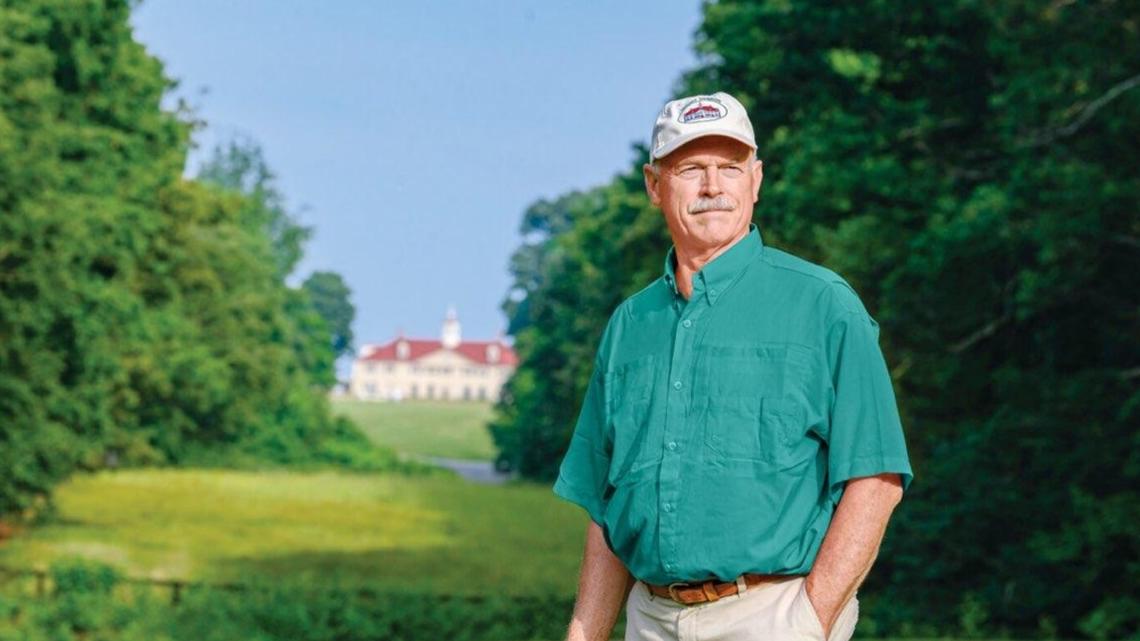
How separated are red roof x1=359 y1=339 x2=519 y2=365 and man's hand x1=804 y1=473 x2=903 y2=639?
177890mm

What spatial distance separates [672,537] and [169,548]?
→ 47.3 metres

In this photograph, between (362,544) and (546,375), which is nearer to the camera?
(362,544)

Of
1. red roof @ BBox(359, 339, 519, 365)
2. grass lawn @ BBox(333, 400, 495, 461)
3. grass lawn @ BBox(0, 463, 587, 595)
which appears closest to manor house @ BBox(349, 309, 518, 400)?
red roof @ BBox(359, 339, 519, 365)

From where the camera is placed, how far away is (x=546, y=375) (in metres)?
69.6

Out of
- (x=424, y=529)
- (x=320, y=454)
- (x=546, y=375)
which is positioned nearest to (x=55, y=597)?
(x=424, y=529)

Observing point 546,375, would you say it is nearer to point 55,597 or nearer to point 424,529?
point 424,529

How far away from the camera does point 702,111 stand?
352 cm

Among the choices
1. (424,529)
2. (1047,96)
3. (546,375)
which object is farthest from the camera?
(546,375)

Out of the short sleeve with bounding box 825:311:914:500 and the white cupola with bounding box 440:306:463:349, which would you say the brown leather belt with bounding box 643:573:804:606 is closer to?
the short sleeve with bounding box 825:311:914:500

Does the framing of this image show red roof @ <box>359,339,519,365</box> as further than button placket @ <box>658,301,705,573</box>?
Yes

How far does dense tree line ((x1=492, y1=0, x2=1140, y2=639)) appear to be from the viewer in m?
20.4

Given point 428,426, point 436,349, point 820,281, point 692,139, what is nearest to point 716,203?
point 692,139

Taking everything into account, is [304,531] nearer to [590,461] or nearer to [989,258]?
Answer: [989,258]

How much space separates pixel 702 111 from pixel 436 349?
181 meters
